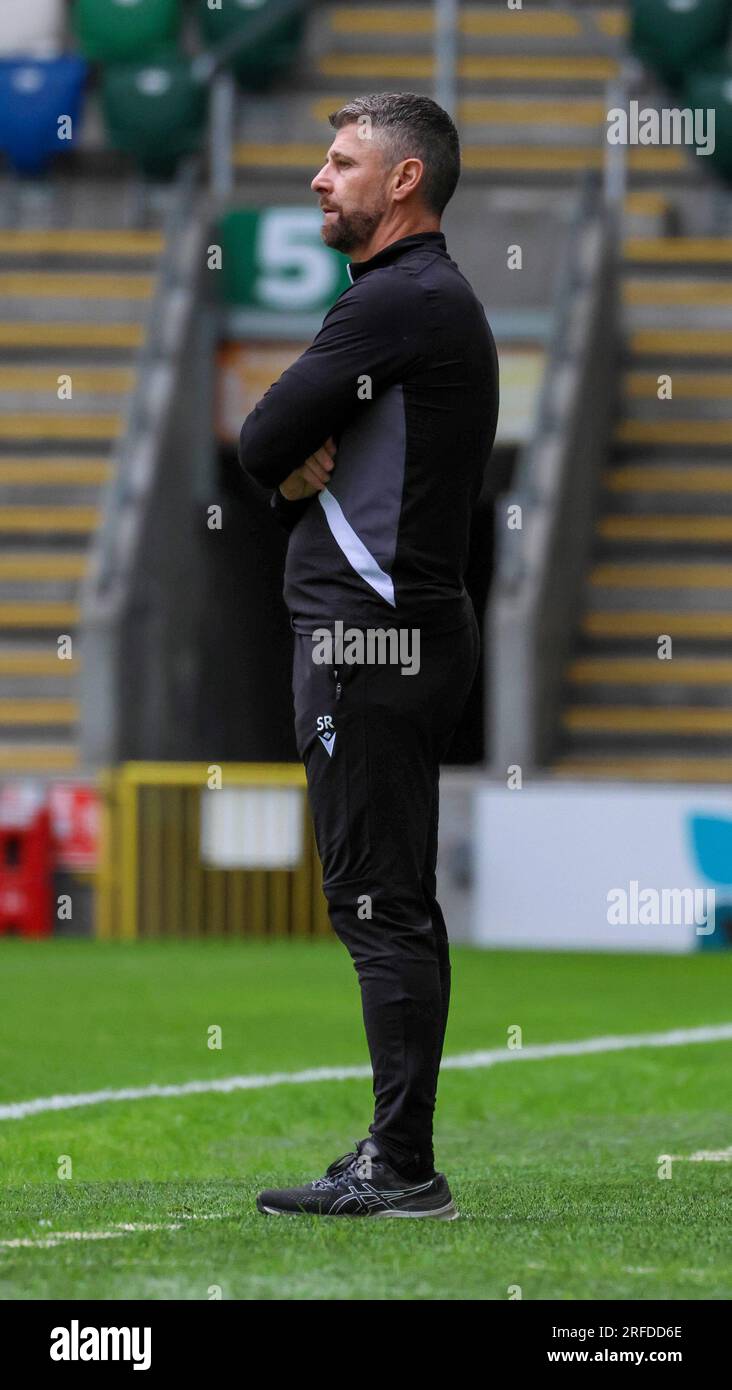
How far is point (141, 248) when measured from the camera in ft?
74.5

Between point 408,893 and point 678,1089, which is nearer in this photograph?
point 408,893

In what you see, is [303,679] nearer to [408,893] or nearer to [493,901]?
[408,893]

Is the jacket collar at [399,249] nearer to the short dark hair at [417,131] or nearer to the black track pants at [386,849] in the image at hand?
the short dark hair at [417,131]

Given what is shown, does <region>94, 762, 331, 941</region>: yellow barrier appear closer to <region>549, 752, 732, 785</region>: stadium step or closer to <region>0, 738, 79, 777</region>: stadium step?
<region>0, 738, 79, 777</region>: stadium step

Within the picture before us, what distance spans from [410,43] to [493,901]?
41.5ft

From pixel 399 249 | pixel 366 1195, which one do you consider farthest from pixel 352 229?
pixel 366 1195

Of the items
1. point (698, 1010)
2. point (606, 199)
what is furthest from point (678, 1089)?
point (606, 199)

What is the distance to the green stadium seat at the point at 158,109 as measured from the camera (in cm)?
2291

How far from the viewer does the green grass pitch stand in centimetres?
413

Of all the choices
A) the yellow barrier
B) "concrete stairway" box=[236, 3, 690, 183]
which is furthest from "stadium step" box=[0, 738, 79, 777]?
"concrete stairway" box=[236, 3, 690, 183]

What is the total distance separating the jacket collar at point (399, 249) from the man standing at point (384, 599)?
0.10 feet

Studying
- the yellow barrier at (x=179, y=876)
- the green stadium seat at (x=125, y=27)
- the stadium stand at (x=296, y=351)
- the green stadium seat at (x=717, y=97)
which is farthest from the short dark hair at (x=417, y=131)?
the green stadium seat at (x=125, y=27)

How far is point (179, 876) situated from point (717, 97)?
981 centimetres
